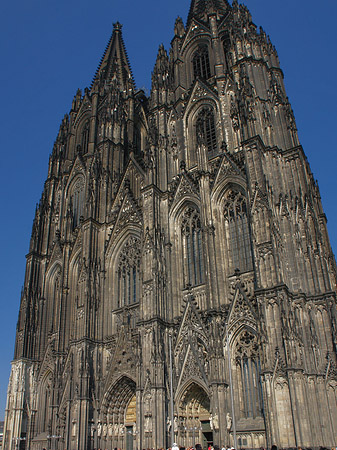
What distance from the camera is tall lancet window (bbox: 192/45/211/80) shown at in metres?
38.6

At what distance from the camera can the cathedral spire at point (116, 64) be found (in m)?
48.6

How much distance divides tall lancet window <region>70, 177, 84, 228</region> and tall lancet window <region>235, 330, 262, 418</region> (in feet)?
68.8

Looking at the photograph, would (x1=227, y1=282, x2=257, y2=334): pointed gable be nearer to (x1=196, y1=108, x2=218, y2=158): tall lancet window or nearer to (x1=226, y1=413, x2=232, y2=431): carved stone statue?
(x1=226, y1=413, x2=232, y2=431): carved stone statue

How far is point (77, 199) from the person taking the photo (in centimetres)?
4225

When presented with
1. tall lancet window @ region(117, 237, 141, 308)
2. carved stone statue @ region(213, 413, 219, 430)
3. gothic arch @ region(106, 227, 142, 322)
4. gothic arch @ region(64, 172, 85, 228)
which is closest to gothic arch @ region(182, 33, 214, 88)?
gothic arch @ region(64, 172, 85, 228)

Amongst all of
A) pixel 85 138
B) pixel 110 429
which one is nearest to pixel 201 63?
pixel 85 138

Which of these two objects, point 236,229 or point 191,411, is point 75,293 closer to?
point 191,411

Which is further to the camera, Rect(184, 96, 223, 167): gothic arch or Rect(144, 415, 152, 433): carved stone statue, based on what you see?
Rect(184, 96, 223, 167): gothic arch

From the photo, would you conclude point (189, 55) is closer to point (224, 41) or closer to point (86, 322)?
point (224, 41)

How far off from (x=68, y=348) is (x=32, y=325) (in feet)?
19.3

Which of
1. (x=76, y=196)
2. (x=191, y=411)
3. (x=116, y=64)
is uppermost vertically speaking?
(x=116, y=64)

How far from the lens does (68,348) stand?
33031 mm

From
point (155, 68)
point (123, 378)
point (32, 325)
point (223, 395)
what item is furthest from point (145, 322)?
point (155, 68)

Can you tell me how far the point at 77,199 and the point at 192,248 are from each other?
1595cm
